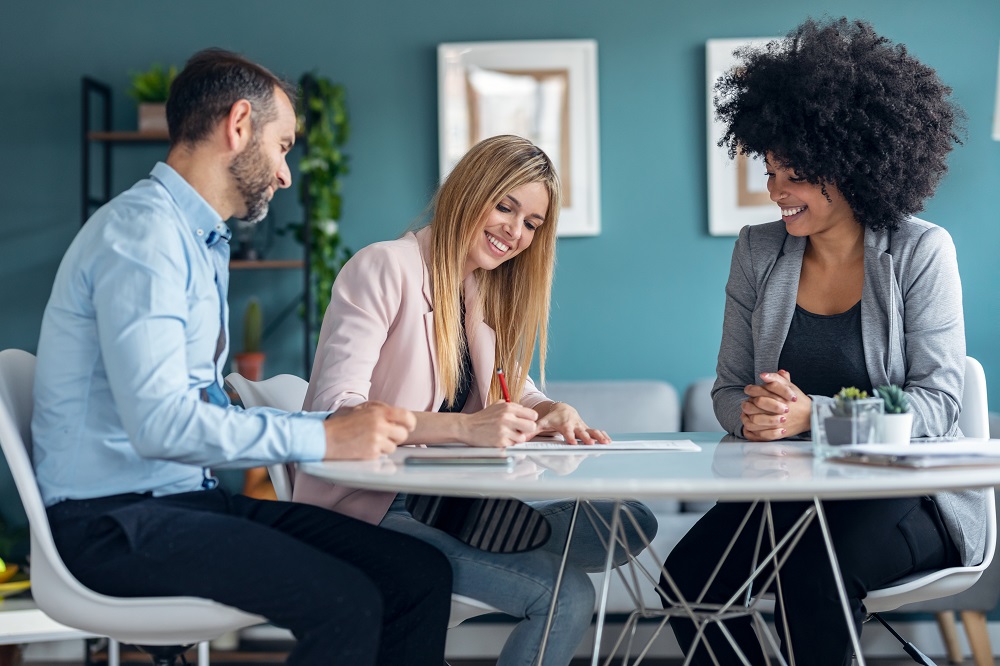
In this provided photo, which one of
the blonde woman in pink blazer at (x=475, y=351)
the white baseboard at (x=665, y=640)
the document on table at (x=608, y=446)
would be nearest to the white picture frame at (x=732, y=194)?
the white baseboard at (x=665, y=640)

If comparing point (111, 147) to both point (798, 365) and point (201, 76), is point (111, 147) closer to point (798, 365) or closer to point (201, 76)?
point (201, 76)

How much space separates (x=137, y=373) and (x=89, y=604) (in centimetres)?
35

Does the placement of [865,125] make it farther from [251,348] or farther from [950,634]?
[251,348]

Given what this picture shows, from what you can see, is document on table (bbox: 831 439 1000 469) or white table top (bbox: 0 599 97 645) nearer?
document on table (bbox: 831 439 1000 469)

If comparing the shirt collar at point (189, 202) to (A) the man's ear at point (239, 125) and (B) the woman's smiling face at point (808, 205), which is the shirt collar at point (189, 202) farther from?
(B) the woman's smiling face at point (808, 205)

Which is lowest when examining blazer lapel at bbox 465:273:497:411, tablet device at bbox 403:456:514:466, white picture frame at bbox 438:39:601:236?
tablet device at bbox 403:456:514:466

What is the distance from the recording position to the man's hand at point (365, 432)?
4.45 feet

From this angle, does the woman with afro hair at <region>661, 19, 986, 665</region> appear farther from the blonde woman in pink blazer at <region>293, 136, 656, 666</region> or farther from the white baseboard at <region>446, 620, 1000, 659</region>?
the white baseboard at <region>446, 620, 1000, 659</region>

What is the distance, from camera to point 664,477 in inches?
44.3

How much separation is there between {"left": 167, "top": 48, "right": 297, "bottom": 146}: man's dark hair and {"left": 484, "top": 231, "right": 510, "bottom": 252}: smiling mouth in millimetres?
529

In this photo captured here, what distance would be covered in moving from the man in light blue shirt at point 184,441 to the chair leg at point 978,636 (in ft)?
6.30

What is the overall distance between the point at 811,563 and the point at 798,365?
45cm

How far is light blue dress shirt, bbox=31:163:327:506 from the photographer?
4.25 ft

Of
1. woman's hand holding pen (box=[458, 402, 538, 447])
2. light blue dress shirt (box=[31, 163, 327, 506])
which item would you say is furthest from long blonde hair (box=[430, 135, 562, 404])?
light blue dress shirt (box=[31, 163, 327, 506])
